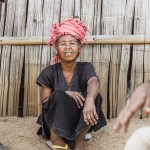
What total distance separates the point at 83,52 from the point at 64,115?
1107 mm

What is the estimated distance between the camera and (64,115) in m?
4.03

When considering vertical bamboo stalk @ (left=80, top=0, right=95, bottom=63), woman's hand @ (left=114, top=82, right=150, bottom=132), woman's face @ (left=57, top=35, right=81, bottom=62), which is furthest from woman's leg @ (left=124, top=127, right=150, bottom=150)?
vertical bamboo stalk @ (left=80, top=0, right=95, bottom=63)

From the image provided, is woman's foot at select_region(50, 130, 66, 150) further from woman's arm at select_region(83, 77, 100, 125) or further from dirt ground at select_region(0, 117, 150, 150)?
woman's arm at select_region(83, 77, 100, 125)

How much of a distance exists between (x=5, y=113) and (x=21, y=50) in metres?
0.76

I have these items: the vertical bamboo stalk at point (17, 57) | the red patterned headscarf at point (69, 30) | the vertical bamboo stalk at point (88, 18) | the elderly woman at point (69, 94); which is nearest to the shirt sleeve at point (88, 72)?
the elderly woman at point (69, 94)

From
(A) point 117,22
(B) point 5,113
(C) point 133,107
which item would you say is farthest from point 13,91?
(C) point 133,107

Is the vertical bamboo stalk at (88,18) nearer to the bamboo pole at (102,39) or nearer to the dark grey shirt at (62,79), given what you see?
the bamboo pole at (102,39)

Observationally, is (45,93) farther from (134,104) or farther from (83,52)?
(134,104)

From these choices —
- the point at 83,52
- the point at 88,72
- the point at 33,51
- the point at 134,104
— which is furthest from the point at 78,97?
the point at 134,104

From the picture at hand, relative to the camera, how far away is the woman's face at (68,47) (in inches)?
170

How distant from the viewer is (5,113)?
201 inches

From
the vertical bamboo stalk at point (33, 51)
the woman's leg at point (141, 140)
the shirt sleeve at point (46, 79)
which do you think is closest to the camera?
the woman's leg at point (141, 140)

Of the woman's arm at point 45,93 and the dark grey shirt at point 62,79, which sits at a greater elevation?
the dark grey shirt at point 62,79

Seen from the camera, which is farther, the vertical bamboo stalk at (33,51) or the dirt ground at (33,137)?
the vertical bamboo stalk at (33,51)
